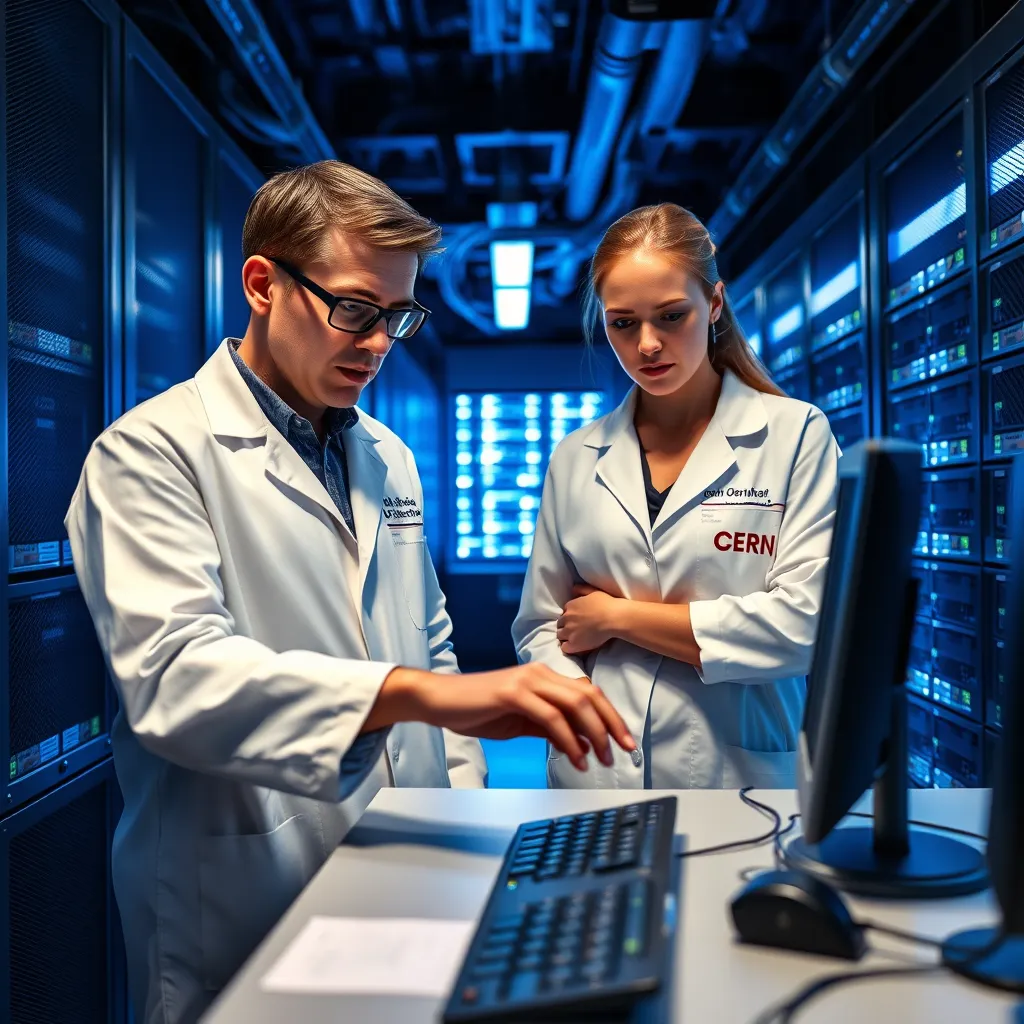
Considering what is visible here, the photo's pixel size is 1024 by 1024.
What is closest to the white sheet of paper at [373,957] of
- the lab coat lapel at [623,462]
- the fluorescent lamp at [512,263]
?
the lab coat lapel at [623,462]

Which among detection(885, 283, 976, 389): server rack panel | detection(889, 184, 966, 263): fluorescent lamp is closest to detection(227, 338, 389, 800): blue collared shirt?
detection(885, 283, 976, 389): server rack panel

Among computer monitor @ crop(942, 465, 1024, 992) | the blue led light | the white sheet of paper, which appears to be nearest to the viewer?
computer monitor @ crop(942, 465, 1024, 992)

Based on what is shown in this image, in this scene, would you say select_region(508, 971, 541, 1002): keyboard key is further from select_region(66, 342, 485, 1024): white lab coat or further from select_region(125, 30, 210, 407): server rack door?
select_region(125, 30, 210, 407): server rack door

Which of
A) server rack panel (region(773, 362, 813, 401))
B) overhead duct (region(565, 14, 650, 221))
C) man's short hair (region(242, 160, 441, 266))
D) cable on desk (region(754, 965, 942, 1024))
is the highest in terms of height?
overhead duct (region(565, 14, 650, 221))

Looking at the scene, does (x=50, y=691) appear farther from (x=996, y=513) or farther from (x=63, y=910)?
(x=996, y=513)

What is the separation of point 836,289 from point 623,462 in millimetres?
2008

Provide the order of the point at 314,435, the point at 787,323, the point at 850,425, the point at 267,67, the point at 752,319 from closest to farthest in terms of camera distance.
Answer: the point at 314,435 < the point at 267,67 < the point at 850,425 < the point at 787,323 < the point at 752,319

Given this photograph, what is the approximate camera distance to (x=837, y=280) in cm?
337

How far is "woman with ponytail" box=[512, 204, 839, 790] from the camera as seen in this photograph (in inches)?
60.0

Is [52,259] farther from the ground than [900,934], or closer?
farther from the ground

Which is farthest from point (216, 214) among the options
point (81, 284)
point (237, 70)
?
point (81, 284)

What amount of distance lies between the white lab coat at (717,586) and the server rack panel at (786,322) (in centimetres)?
227

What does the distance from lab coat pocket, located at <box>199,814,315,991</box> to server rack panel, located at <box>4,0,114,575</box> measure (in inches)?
34.6

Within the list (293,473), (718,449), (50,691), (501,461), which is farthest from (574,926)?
(501,461)
